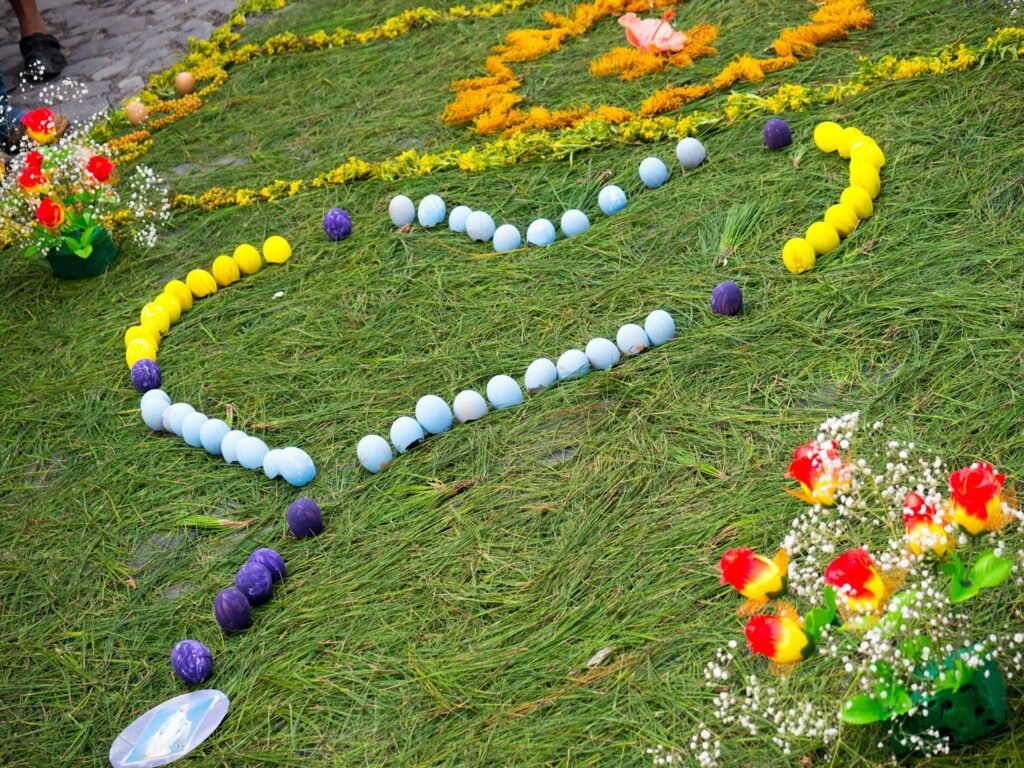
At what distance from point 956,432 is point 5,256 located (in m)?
4.04

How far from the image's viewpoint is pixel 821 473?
2.05 m

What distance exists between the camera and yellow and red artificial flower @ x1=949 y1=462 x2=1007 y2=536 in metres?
1.86

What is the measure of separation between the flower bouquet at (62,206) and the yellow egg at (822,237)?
2.63m

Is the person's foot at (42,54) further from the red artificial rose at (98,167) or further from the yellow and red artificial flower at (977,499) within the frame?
the yellow and red artificial flower at (977,499)

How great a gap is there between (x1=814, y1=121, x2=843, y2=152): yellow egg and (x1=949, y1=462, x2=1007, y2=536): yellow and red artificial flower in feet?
7.31

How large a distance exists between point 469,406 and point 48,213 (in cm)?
211

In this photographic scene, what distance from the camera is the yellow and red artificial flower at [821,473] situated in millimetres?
2029

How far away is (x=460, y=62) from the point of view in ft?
17.8

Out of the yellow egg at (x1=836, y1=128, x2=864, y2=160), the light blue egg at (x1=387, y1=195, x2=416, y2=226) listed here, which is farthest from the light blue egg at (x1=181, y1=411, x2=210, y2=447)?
the yellow egg at (x1=836, y1=128, x2=864, y2=160)

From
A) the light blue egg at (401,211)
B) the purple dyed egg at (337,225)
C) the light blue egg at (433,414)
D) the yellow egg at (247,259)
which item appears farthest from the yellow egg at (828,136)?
the yellow egg at (247,259)

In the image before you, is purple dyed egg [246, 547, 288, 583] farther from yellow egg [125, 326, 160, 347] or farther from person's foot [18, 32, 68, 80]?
person's foot [18, 32, 68, 80]

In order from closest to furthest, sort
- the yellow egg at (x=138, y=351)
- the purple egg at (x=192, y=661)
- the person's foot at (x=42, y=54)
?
the purple egg at (x=192, y=661), the yellow egg at (x=138, y=351), the person's foot at (x=42, y=54)

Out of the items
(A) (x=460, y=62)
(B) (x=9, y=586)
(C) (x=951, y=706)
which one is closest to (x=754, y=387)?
(C) (x=951, y=706)

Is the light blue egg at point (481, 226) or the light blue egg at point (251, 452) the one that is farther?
the light blue egg at point (481, 226)
